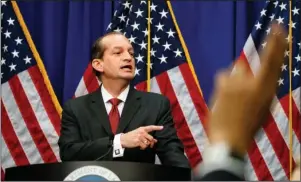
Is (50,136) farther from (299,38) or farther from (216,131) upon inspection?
(216,131)

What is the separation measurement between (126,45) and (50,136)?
1.22m

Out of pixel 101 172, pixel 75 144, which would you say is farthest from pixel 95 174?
pixel 75 144

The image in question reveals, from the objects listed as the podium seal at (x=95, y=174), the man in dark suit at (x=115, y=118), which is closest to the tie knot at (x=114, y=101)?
the man in dark suit at (x=115, y=118)

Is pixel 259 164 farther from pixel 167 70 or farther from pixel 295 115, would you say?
pixel 167 70

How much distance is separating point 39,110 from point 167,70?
0.83 meters

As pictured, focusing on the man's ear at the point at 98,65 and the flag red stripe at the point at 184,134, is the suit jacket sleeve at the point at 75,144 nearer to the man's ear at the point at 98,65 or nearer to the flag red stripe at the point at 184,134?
the man's ear at the point at 98,65

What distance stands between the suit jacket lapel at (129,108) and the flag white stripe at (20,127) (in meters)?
1.31

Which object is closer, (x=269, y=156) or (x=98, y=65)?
(x=98, y=65)

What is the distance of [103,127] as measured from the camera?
233 centimetres

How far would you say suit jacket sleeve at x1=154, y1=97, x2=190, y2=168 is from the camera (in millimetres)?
2258

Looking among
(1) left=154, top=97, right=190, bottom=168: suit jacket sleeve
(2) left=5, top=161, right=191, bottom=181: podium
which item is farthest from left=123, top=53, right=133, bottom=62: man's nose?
(2) left=5, top=161, right=191, bottom=181: podium

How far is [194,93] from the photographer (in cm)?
345

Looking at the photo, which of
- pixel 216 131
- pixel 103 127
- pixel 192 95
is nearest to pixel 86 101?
pixel 103 127

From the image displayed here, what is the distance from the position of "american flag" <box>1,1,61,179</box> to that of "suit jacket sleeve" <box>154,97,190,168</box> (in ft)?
4.26
